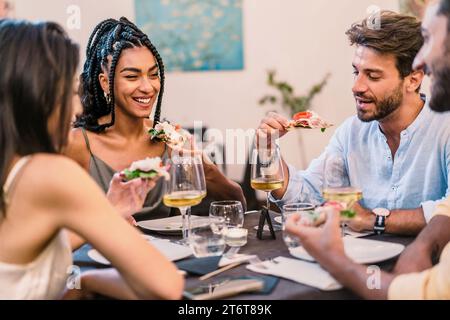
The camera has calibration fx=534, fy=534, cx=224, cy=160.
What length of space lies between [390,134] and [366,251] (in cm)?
106

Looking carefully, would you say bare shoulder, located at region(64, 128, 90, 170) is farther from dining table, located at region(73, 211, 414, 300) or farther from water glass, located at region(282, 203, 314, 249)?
water glass, located at region(282, 203, 314, 249)

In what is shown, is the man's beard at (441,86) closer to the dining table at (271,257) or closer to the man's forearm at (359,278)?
the dining table at (271,257)

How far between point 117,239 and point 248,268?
18.3 inches

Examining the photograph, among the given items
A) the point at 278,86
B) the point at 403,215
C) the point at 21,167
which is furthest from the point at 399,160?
the point at 278,86

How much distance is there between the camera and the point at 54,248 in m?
1.46

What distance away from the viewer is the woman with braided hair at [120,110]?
2688 millimetres

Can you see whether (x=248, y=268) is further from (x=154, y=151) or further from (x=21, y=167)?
(x=154, y=151)

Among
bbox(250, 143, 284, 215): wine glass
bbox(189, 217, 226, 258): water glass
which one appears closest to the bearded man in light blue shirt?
bbox(250, 143, 284, 215): wine glass

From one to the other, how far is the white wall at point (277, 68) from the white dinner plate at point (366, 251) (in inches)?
167

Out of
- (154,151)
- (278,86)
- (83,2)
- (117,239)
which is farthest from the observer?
(278,86)

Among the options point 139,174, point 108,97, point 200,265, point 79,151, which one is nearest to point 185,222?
point 139,174

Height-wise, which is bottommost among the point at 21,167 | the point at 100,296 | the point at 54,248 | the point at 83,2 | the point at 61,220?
the point at 100,296

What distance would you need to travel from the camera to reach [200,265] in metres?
1.65

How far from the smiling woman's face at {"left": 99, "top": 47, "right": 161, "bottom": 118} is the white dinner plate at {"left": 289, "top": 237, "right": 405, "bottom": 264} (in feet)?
4.28
